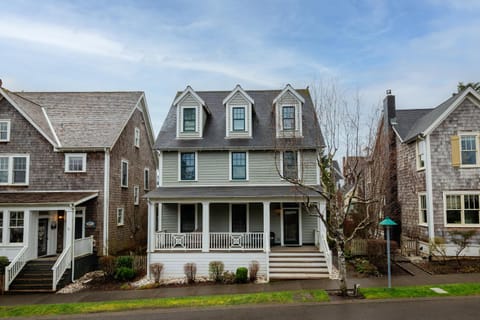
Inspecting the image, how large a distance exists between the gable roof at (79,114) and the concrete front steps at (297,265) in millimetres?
10765

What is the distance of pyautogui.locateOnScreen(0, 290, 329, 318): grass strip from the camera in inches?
436

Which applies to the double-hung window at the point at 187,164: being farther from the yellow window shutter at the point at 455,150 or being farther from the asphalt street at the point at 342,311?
the yellow window shutter at the point at 455,150

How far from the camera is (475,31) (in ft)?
58.5

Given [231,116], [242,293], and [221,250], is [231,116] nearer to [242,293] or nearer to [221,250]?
[221,250]

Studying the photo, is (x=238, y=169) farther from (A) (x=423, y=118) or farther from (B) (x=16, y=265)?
(A) (x=423, y=118)

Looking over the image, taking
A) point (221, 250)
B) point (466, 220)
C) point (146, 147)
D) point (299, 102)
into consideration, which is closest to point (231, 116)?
point (299, 102)

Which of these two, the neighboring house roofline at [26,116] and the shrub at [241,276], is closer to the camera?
the shrub at [241,276]

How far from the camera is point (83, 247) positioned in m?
17.0

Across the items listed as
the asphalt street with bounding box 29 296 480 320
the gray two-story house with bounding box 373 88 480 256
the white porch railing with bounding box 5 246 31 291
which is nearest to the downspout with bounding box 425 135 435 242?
the gray two-story house with bounding box 373 88 480 256

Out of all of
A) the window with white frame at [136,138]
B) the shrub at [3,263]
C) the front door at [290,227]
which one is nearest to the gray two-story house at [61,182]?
the shrub at [3,263]

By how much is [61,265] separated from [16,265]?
2.02 meters

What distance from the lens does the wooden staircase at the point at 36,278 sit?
14.4 meters

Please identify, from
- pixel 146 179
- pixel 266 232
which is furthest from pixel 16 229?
pixel 266 232

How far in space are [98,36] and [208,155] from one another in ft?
29.1
